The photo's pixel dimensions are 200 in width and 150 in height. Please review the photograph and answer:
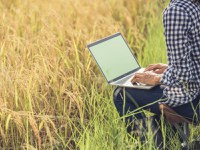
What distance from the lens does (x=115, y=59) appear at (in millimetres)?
3164

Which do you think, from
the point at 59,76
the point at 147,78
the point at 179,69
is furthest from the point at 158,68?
the point at 59,76

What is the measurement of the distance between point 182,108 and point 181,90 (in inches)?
3.6

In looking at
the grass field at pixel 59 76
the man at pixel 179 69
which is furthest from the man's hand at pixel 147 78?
the grass field at pixel 59 76

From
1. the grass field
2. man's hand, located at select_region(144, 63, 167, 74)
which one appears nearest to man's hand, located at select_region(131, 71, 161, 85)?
man's hand, located at select_region(144, 63, 167, 74)

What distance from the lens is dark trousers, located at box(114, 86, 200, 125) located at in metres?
2.82

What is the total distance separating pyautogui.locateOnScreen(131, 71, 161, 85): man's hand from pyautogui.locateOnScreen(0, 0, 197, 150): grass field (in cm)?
20

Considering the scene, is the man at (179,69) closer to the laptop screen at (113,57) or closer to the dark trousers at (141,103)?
the dark trousers at (141,103)

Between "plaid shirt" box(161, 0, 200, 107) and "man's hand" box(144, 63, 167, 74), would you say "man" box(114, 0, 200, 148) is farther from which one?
"man's hand" box(144, 63, 167, 74)

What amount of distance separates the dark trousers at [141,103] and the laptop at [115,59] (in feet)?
0.19

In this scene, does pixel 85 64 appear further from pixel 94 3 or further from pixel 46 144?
pixel 94 3

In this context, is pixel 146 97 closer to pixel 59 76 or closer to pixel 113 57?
pixel 113 57

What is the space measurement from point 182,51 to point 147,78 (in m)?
0.23

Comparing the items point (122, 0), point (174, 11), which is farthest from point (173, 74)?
point (122, 0)

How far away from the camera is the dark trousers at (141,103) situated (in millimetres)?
2821
